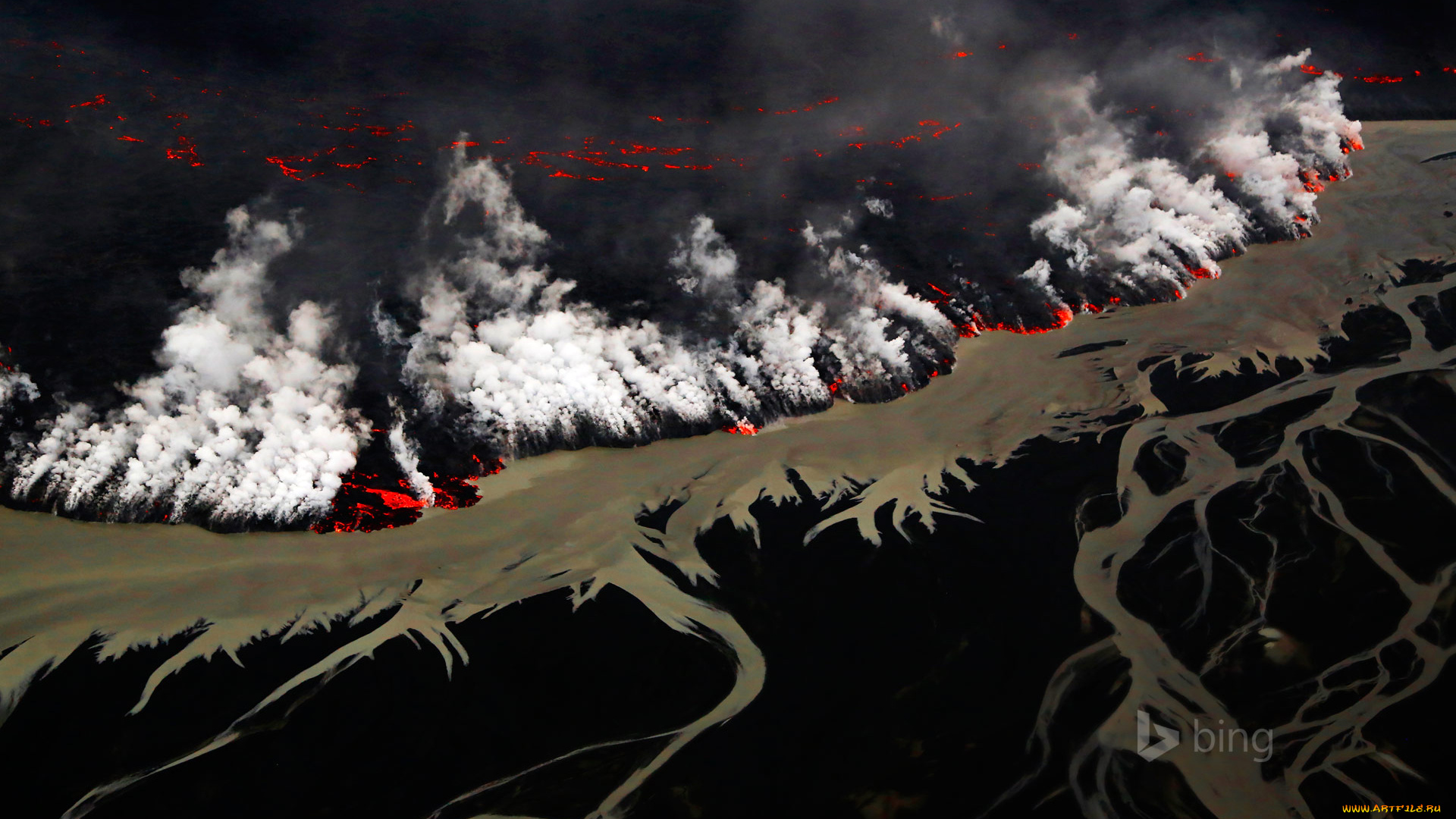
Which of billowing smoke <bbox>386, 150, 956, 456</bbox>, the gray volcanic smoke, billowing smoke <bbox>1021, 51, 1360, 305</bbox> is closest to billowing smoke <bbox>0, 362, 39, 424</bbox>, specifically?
the gray volcanic smoke

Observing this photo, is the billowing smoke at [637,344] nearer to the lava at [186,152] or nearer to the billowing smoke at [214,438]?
the billowing smoke at [214,438]

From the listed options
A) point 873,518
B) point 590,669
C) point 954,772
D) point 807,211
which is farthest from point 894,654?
point 807,211

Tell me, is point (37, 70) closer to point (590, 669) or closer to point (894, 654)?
point (590, 669)

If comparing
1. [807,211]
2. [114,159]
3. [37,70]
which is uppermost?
[37,70]

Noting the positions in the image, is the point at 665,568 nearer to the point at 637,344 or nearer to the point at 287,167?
the point at 637,344

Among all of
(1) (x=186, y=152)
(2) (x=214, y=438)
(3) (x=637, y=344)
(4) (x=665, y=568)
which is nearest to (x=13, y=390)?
(2) (x=214, y=438)

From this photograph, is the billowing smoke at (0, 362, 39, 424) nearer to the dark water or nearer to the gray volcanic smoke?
the gray volcanic smoke
